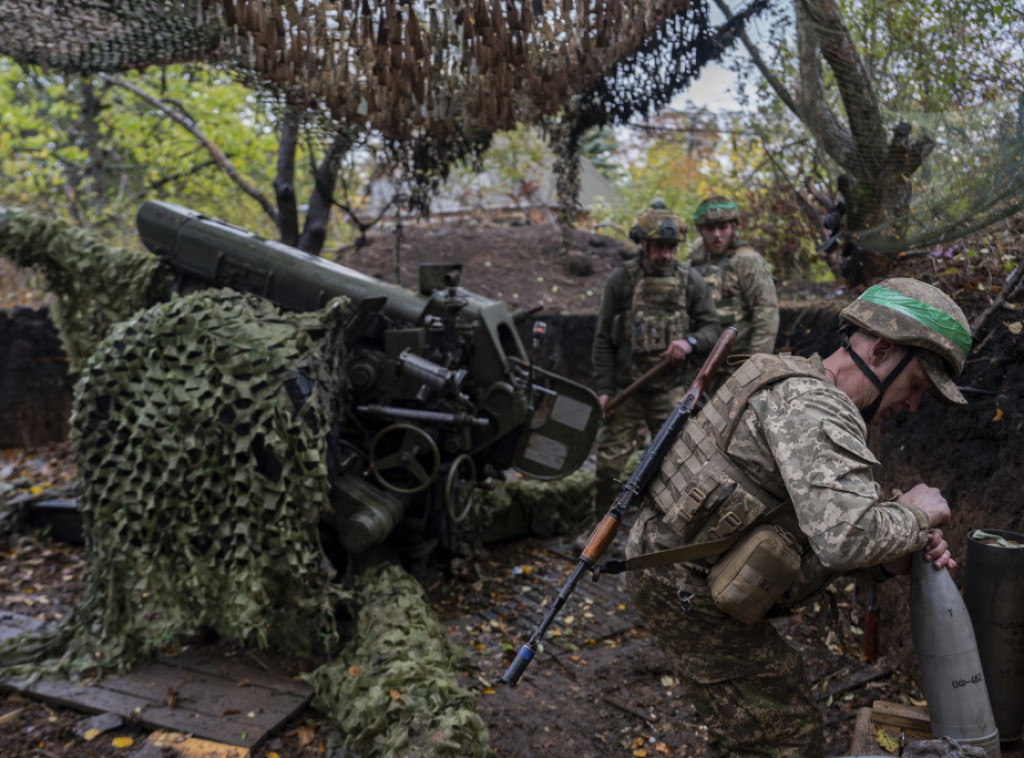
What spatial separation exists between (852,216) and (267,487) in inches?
156

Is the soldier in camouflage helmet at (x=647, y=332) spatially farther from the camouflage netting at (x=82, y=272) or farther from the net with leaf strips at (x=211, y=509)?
the camouflage netting at (x=82, y=272)

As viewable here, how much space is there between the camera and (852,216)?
5.29 meters

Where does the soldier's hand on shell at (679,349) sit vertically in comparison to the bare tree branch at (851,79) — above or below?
below

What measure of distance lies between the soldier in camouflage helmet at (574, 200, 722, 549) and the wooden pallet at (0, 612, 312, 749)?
8.47 ft

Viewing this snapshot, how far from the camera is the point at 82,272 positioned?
579 centimetres

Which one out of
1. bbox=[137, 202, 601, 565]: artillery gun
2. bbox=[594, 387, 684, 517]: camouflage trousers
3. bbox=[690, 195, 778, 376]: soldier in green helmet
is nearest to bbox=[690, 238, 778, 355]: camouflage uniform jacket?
bbox=[690, 195, 778, 376]: soldier in green helmet

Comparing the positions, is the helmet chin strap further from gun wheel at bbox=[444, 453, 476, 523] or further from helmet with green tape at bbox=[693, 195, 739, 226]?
helmet with green tape at bbox=[693, 195, 739, 226]

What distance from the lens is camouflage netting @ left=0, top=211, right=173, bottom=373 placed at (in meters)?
5.70

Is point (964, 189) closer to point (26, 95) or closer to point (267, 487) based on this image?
point (267, 487)

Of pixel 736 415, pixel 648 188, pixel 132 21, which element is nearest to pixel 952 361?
pixel 736 415

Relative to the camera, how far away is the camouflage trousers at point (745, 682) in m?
2.67

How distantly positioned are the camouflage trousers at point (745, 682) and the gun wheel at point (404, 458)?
A: 2.19m

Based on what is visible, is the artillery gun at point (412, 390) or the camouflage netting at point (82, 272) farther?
the camouflage netting at point (82, 272)

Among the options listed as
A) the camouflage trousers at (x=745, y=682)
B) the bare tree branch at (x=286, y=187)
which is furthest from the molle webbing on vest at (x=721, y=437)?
the bare tree branch at (x=286, y=187)
